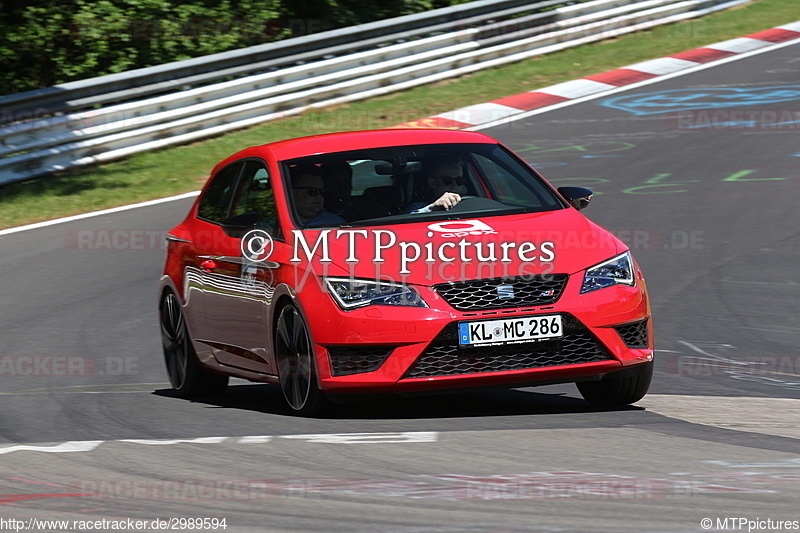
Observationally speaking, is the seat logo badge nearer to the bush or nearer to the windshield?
the windshield

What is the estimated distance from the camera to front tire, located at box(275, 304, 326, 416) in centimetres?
680

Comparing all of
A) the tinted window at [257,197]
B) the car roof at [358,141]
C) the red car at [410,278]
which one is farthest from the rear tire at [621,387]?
the tinted window at [257,197]

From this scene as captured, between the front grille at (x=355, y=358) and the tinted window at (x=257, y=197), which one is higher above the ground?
the tinted window at (x=257, y=197)

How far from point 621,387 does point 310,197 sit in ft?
6.30

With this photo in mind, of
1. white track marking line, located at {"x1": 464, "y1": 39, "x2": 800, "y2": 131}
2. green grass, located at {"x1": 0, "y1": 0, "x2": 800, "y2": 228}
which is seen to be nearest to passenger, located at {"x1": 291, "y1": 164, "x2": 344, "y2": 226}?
green grass, located at {"x1": 0, "y1": 0, "x2": 800, "y2": 228}

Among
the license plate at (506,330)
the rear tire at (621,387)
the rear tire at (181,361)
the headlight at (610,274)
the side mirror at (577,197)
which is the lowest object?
the rear tire at (181,361)

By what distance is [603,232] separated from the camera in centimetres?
725

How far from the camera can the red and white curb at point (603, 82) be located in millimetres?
18100

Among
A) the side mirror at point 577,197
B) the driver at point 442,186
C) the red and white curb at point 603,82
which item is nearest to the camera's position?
the driver at point 442,186

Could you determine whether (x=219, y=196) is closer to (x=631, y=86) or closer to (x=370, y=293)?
(x=370, y=293)

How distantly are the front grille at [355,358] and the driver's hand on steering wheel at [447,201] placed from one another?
1.17 m

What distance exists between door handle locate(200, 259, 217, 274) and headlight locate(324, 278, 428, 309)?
1.45 meters

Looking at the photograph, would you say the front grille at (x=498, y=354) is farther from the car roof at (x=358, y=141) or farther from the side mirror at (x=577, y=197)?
the car roof at (x=358, y=141)

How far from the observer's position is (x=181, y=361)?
855 centimetres
